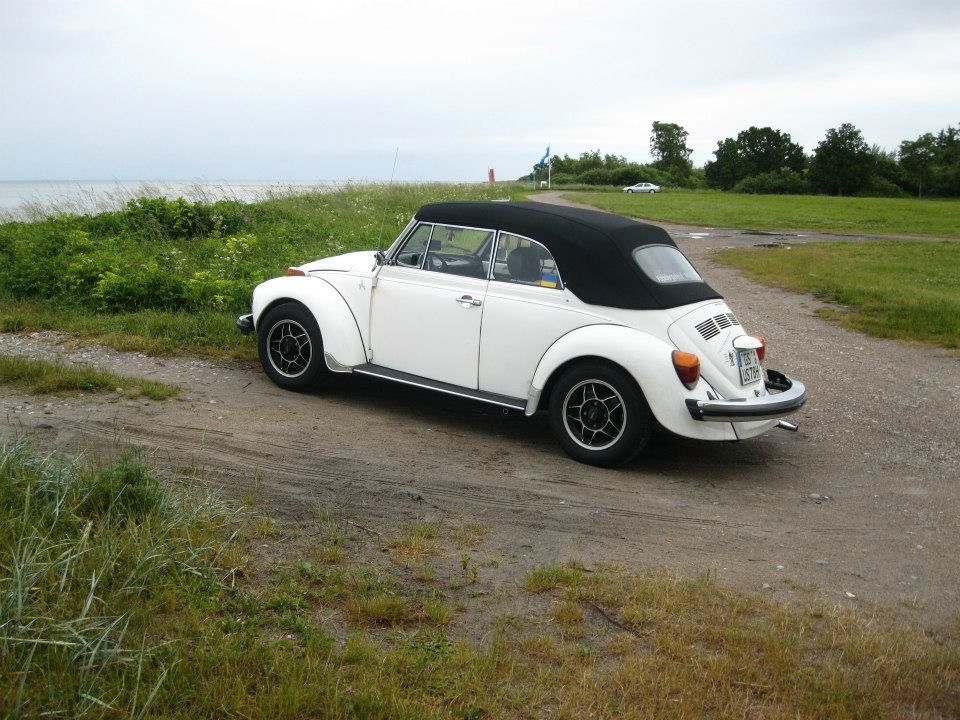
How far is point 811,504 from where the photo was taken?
19.6 feet

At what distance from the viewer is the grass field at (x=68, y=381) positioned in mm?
7379

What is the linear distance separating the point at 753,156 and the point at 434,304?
90873 millimetres

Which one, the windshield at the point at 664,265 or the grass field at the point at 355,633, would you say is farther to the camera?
the windshield at the point at 664,265

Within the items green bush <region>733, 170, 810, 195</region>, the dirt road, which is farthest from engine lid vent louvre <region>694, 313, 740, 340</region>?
green bush <region>733, 170, 810, 195</region>

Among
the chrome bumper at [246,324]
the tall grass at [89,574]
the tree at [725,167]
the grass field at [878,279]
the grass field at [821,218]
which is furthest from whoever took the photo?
the tree at [725,167]

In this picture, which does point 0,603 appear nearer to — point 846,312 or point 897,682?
point 897,682

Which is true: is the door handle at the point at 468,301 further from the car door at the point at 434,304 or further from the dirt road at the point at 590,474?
the dirt road at the point at 590,474

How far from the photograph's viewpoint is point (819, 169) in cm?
7675

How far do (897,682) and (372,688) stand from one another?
6.75ft

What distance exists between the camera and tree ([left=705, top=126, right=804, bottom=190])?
3499 inches

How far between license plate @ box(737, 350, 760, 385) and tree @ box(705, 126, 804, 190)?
86194mm

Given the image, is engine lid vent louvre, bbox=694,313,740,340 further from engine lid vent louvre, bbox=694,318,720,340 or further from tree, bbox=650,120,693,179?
tree, bbox=650,120,693,179

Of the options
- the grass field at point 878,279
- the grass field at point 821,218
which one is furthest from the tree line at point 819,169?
the grass field at point 878,279

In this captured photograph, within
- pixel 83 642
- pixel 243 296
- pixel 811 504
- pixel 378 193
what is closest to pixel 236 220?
pixel 243 296
